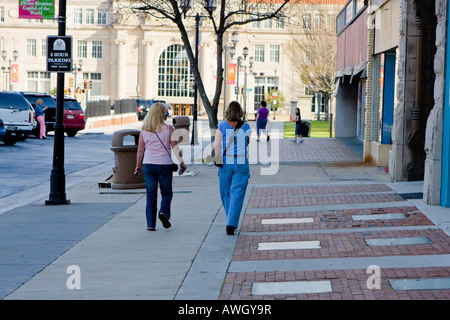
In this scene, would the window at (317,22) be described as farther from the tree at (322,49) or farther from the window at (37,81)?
the window at (37,81)

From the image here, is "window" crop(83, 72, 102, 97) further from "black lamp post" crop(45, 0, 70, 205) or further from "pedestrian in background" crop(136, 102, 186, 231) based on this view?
"pedestrian in background" crop(136, 102, 186, 231)

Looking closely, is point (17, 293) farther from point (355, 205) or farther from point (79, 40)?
point (79, 40)

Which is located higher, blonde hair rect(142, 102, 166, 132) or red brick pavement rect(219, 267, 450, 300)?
blonde hair rect(142, 102, 166, 132)

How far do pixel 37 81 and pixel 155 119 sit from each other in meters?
101

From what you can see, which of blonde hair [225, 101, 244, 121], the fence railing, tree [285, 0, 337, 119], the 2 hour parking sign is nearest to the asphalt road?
the 2 hour parking sign

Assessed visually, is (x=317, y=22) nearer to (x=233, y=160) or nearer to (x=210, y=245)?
(x=233, y=160)

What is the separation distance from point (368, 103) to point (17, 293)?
16639 millimetres

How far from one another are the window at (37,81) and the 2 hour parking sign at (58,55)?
9558 cm

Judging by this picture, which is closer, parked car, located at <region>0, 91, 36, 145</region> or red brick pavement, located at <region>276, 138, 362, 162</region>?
red brick pavement, located at <region>276, 138, 362, 162</region>

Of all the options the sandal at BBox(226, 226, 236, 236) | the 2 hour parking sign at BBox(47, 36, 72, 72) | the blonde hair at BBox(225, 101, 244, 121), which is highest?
the 2 hour parking sign at BBox(47, 36, 72, 72)

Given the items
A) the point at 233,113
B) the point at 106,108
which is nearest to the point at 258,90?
the point at 106,108

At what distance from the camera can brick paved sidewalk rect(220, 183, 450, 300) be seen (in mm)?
7125

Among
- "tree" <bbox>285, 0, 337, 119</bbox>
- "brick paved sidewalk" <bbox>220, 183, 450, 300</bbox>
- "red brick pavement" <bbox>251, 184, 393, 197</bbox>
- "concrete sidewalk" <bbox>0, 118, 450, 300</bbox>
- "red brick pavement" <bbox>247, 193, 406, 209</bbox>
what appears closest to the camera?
"brick paved sidewalk" <bbox>220, 183, 450, 300</bbox>
